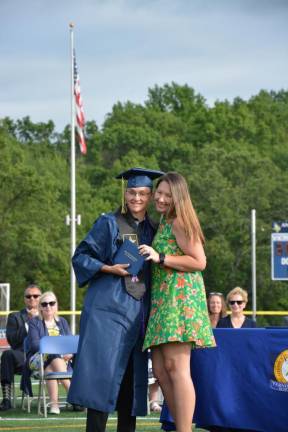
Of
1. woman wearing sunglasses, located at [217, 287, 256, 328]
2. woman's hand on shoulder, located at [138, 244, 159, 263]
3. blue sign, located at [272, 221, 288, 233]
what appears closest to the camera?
woman's hand on shoulder, located at [138, 244, 159, 263]

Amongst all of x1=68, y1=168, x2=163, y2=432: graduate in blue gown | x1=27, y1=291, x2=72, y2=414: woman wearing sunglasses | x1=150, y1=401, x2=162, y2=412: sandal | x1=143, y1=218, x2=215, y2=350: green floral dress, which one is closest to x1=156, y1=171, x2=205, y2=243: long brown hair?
x1=143, y1=218, x2=215, y2=350: green floral dress

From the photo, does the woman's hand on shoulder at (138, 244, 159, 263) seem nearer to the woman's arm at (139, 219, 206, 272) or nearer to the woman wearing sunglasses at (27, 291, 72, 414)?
the woman's arm at (139, 219, 206, 272)

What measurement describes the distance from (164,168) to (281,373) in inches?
2678

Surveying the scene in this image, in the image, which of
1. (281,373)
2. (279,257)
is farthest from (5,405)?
(279,257)

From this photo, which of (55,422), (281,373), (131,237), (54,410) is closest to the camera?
(131,237)

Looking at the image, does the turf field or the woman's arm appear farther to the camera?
the turf field

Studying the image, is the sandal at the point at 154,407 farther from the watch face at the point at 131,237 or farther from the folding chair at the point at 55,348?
the watch face at the point at 131,237

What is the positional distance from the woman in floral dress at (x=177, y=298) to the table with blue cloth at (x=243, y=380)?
1.00 metres

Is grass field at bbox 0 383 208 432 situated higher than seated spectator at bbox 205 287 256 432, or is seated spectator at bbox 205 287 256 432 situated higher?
seated spectator at bbox 205 287 256 432

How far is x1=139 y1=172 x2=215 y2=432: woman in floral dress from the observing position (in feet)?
25.4

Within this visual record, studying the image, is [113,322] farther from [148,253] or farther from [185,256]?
[185,256]

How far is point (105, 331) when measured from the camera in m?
7.75

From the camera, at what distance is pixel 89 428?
7793 mm

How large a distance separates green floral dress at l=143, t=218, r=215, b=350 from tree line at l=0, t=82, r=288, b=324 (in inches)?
1680
